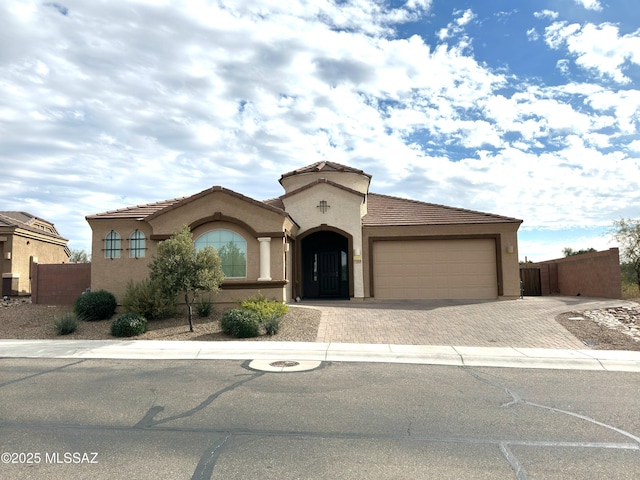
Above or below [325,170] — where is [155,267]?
below

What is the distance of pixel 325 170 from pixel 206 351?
13279 mm

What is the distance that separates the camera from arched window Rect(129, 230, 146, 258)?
729 inches

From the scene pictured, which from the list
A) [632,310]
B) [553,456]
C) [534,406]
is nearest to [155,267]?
[534,406]

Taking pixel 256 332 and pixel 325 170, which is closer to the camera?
pixel 256 332

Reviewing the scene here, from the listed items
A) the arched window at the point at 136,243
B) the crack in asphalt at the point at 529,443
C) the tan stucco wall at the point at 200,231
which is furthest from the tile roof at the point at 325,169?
the crack in asphalt at the point at 529,443

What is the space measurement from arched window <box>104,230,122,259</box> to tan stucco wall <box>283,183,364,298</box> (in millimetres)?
7033

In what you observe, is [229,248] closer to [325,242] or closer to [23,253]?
[325,242]

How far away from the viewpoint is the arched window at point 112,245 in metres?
18.6

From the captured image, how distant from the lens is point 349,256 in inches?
832

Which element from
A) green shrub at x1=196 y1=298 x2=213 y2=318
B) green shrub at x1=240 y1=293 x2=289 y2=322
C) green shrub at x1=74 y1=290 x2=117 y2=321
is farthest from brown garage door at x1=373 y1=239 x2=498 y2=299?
green shrub at x1=74 y1=290 x2=117 y2=321

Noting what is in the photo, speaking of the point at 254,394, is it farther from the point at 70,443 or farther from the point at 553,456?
the point at 553,456

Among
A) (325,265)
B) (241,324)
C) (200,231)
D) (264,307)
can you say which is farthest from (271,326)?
(325,265)

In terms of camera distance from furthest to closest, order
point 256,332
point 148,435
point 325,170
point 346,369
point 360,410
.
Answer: point 325,170 < point 256,332 < point 346,369 < point 360,410 < point 148,435

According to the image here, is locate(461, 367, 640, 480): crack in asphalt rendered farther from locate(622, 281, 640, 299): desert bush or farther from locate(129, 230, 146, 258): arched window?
locate(622, 281, 640, 299): desert bush
